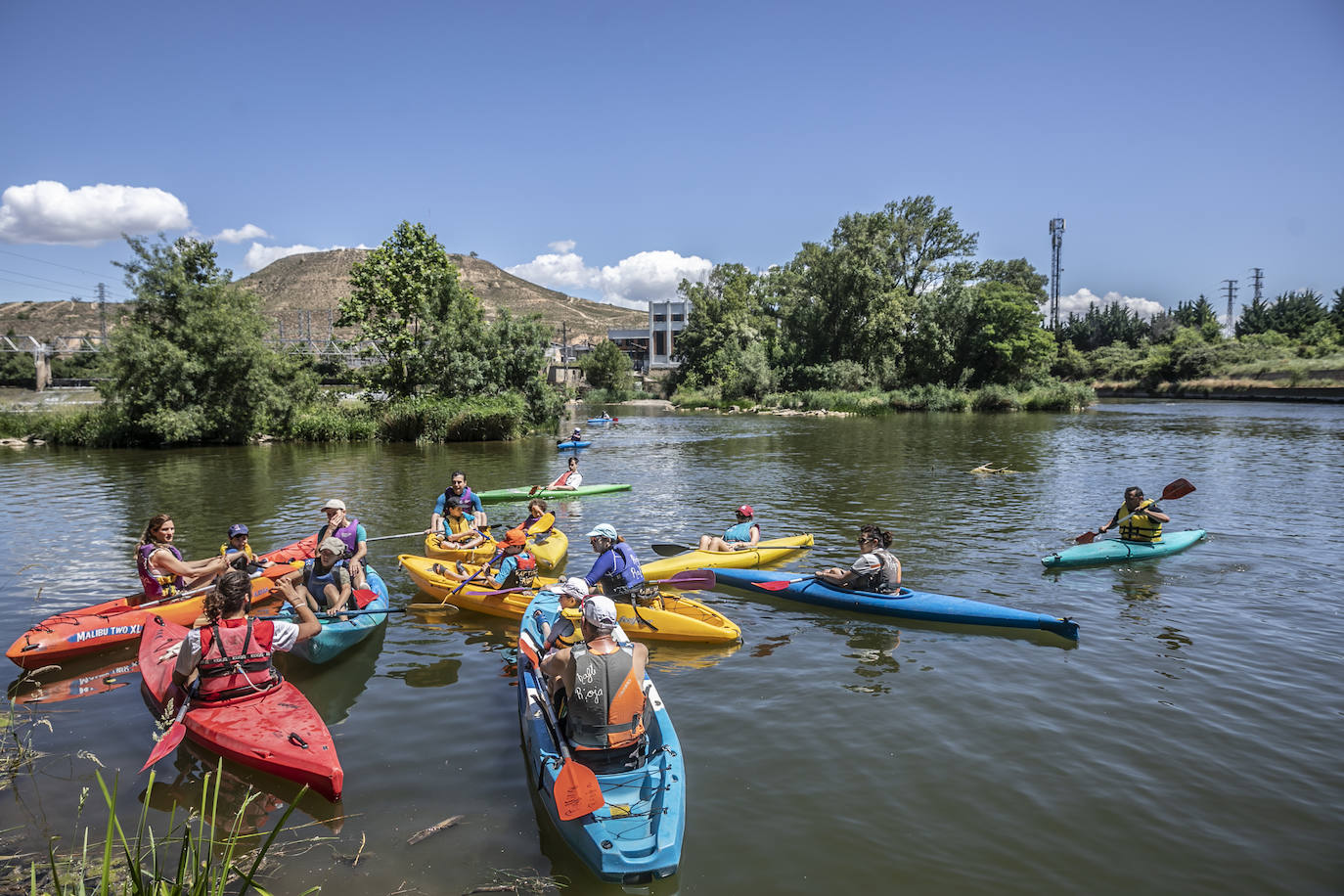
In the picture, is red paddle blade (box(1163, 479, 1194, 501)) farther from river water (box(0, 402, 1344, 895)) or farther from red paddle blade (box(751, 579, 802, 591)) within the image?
red paddle blade (box(751, 579, 802, 591))

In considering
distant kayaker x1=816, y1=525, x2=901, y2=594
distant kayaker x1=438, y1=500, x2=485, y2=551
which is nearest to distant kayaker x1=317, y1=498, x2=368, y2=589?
distant kayaker x1=438, y1=500, x2=485, y2=551

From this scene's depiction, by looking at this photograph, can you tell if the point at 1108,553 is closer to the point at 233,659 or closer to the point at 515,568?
the point at 515,568

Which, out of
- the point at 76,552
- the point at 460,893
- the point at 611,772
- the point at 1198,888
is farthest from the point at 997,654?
the point at 76,552

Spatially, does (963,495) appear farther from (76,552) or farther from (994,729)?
(76,552)

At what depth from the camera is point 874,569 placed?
1141 cm

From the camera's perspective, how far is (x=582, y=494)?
73.4 ft

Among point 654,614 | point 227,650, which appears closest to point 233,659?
point 227,650

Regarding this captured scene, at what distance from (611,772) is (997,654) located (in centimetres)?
628

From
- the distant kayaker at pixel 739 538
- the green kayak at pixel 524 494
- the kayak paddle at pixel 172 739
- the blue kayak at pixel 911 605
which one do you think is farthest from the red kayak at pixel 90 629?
the green kayak at pixel 524 494

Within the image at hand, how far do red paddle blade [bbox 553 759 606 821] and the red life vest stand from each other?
360cm

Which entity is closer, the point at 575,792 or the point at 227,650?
the point at 575,792

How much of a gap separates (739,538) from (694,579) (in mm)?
2082

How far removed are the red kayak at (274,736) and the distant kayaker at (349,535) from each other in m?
3.45

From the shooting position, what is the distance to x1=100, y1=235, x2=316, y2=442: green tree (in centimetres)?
3375
